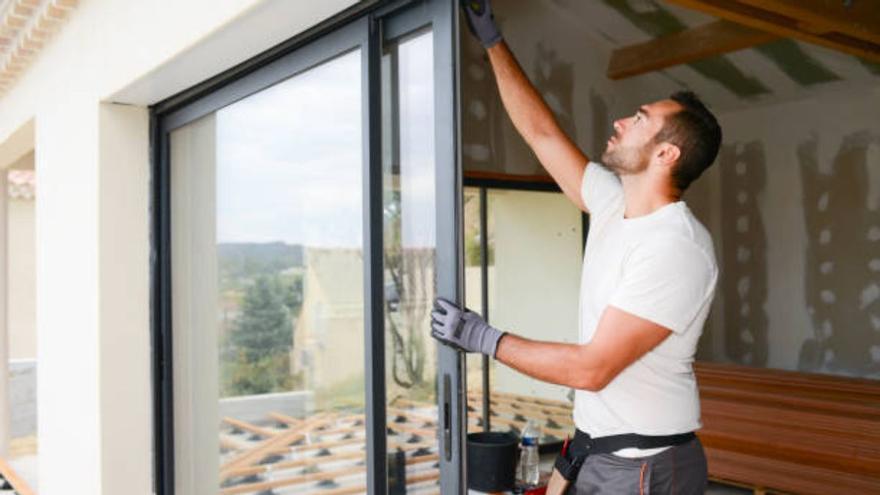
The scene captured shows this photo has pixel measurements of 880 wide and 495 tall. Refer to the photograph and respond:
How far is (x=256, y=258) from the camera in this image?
325cm

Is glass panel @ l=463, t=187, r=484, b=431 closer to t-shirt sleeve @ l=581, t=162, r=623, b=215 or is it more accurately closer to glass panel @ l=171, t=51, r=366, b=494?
glass panel @ l=171, t=51, r=366, b=494

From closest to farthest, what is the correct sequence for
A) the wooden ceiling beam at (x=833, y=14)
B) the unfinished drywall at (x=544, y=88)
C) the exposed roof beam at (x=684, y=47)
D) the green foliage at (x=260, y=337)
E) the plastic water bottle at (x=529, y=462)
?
1. the green foliage at (x=260, y=337)
2. the wooden ceiling beam at (x=833, y=14)
3. the plastic water bottle at (x=529, y=462)
4. the exposed roof beam at (x=684, y=47)
5. the unfinished drywall at (x=544, y=88)

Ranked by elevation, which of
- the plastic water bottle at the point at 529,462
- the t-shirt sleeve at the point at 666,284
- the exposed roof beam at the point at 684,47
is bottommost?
the plastic water bottle at the point at 529,462

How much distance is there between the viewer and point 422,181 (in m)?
1.91

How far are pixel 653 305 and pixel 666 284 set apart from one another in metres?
0.06

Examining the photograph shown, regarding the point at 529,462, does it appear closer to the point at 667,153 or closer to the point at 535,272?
the point at 535,272

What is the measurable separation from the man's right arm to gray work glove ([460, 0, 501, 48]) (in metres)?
0.05

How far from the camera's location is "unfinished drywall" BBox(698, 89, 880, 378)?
5.83 meters

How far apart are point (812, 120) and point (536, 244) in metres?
2.31

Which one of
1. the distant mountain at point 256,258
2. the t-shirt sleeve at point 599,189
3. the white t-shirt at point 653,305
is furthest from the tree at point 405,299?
the distant mountain at point 256,258

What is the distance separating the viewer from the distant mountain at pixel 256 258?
3166 millimetres

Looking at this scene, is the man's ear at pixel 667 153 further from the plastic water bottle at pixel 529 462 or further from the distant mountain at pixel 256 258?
the plastic water bottle at pixel 529 462

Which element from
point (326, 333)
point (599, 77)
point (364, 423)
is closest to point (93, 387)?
point (326, 333)

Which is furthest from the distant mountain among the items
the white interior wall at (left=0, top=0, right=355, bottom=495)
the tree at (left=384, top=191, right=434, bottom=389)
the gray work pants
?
the gray work pants
